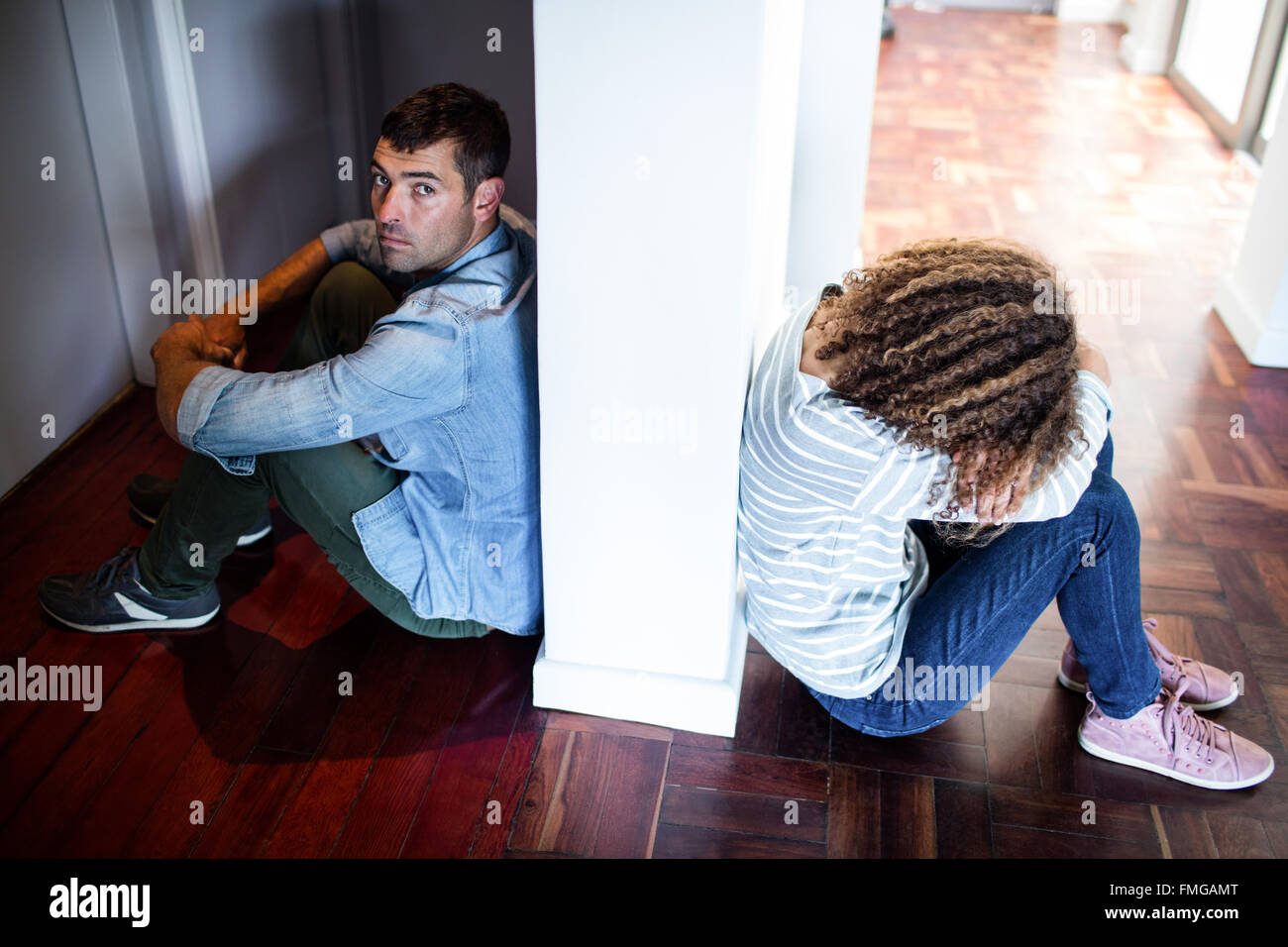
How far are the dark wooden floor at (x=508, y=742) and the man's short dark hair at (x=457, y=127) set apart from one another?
0.87m

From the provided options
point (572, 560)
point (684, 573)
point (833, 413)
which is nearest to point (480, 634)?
point (572, 560)

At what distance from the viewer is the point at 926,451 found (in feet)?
4.66

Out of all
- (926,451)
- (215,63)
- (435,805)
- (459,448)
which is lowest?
(435,805)

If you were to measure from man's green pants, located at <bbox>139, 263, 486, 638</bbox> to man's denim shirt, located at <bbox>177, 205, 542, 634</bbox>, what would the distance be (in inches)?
1.7

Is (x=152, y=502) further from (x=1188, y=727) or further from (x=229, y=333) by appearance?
(x=1188, y=727)

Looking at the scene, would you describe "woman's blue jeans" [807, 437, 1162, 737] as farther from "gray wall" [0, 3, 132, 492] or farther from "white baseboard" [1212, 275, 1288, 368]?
"gray wall" [0, 3, 132, 492]

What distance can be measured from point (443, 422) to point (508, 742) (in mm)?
565

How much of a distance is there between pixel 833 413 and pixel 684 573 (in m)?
0.40

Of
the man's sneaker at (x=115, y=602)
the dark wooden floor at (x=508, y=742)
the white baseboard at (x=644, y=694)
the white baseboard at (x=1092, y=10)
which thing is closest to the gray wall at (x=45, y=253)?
the dark wooden floor at (x=508, y=742)

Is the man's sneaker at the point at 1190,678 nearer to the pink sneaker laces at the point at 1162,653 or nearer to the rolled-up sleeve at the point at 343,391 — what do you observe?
the pink sneaker laces at the point at 1162,653

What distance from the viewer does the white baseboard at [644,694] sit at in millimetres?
1838

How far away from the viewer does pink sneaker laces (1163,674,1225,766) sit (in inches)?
71.2

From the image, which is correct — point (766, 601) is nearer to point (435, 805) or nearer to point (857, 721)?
point (857, 721)

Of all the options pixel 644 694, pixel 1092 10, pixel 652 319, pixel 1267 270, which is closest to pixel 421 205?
pixel 652 319
